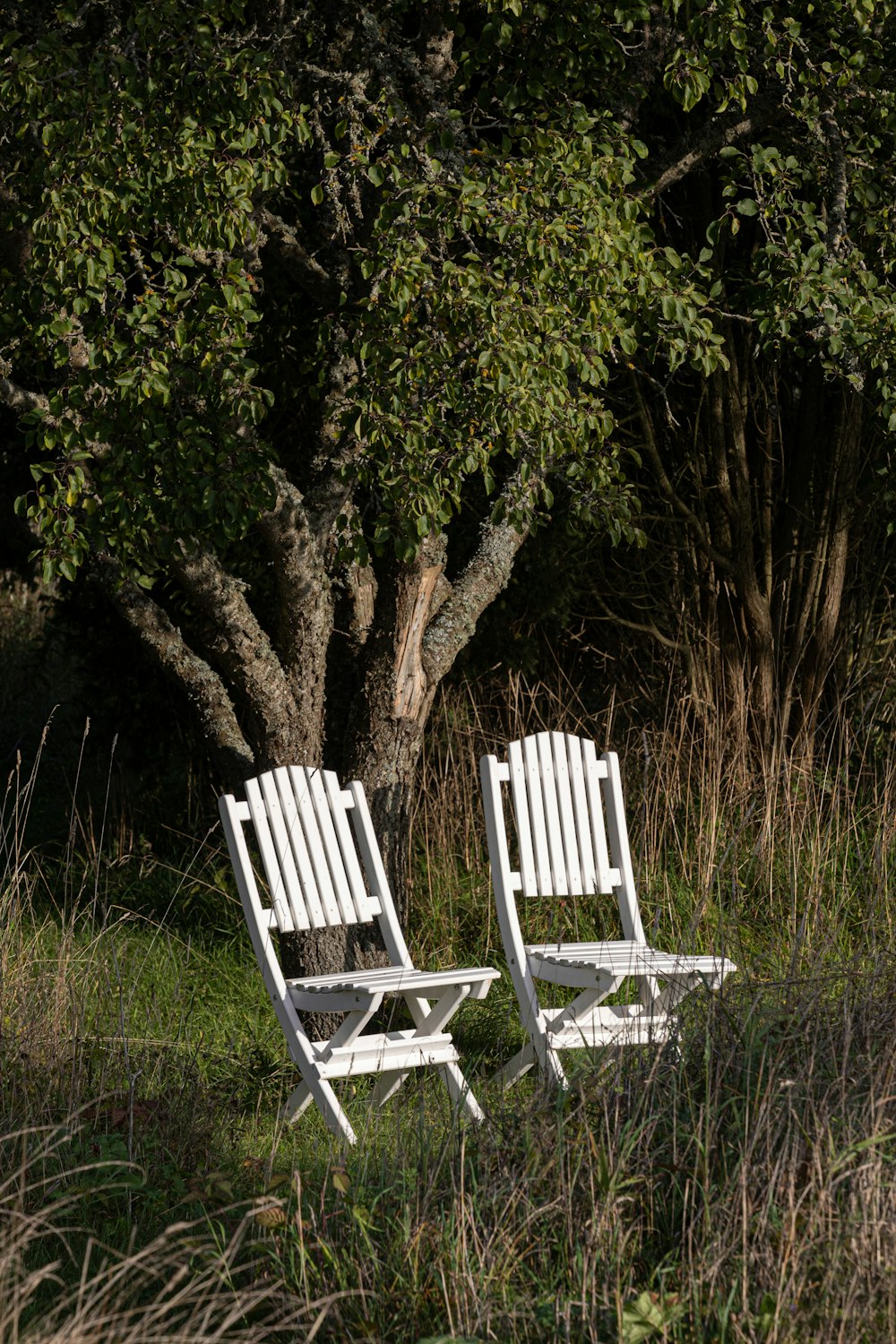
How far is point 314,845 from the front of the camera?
4852 mm

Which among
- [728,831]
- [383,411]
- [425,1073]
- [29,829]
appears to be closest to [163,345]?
[383,411]

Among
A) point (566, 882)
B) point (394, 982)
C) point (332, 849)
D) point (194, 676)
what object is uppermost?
point (194, 676)

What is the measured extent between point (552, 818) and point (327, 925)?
2.87 ft

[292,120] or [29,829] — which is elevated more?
[292,120]

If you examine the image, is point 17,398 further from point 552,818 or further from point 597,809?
point 597,809

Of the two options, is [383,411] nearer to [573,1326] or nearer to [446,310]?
[446,310]

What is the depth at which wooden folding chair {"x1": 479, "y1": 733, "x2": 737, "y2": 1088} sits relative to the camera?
457 centimetres

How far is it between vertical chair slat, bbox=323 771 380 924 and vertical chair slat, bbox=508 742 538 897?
0.52m

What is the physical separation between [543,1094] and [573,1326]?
759mm

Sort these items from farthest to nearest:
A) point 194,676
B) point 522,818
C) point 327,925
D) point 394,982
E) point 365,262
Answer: point 194,676
point 522,818
point 327,925
point 365,262
point 394,982

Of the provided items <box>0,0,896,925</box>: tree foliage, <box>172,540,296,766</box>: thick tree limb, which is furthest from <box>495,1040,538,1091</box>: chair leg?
<box>172,540,296,766</box>: thick tree limb

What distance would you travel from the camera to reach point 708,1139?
296 cm

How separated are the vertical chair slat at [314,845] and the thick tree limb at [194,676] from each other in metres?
0.87

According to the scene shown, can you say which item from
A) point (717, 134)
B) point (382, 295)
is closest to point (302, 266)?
point (382, 295)
